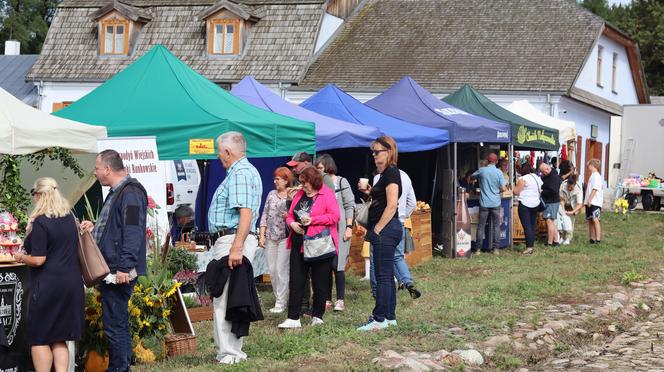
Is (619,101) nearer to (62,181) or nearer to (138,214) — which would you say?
(62,181)

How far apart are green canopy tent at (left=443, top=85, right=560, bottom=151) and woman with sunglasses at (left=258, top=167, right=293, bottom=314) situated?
29.0 ft

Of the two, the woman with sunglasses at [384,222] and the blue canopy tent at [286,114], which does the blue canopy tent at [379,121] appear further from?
the woman with sunglasses at [384,222]

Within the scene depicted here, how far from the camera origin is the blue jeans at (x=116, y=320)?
26.6ft

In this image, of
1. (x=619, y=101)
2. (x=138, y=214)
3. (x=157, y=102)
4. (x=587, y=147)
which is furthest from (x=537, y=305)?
(x=619, y=101)

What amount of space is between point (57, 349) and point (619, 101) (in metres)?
37.4

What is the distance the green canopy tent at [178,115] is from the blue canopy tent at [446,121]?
5039 mm

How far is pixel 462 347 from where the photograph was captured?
9.64 meters

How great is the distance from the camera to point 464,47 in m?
36.7

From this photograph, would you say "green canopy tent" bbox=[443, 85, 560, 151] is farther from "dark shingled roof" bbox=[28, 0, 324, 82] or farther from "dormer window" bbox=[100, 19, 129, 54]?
"dormer window" bbox=[100, 19, 129, 54]

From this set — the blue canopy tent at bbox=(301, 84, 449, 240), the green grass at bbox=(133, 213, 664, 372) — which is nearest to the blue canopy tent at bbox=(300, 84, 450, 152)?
the blue canopy tent at bbox=(301, 84, 449, 240)

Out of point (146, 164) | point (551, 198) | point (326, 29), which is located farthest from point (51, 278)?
point (326, 29)

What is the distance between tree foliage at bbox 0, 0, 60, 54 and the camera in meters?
54.2

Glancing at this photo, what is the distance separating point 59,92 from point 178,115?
26258mm

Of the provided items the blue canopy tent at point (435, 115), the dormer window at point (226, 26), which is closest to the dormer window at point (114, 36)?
the dormer window at point (226, 26)
